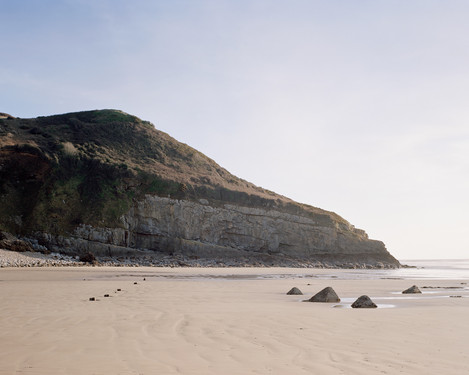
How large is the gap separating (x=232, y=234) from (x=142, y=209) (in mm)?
12939

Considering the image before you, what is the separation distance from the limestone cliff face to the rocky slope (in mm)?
136

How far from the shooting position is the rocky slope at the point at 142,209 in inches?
2013

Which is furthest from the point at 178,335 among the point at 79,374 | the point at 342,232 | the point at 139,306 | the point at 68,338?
the point at 342,232

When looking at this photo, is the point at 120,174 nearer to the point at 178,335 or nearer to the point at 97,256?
the point at 97,256

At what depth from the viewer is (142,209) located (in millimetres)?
55719

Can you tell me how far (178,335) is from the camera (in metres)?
6.91

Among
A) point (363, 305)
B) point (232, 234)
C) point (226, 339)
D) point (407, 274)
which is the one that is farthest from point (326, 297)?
point (232, 234)

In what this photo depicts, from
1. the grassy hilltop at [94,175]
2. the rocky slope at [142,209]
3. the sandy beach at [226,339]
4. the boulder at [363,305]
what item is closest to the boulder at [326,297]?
the boulder at [363,305]

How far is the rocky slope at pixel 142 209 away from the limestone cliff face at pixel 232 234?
0.14 metres

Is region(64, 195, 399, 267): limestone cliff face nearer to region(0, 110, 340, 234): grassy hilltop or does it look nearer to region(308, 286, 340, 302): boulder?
region(0, 110, 340, 234): grassy hilltop

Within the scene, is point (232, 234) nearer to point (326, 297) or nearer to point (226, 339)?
point (326, 297)

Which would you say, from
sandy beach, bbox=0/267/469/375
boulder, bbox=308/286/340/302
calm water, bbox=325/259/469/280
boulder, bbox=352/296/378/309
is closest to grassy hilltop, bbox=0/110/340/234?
calm water, bbox=325/259/469/280

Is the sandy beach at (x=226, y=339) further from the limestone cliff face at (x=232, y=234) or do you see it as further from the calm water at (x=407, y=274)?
the limestone cliff face at (x=232, y=234)

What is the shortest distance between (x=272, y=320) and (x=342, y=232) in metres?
58.1
